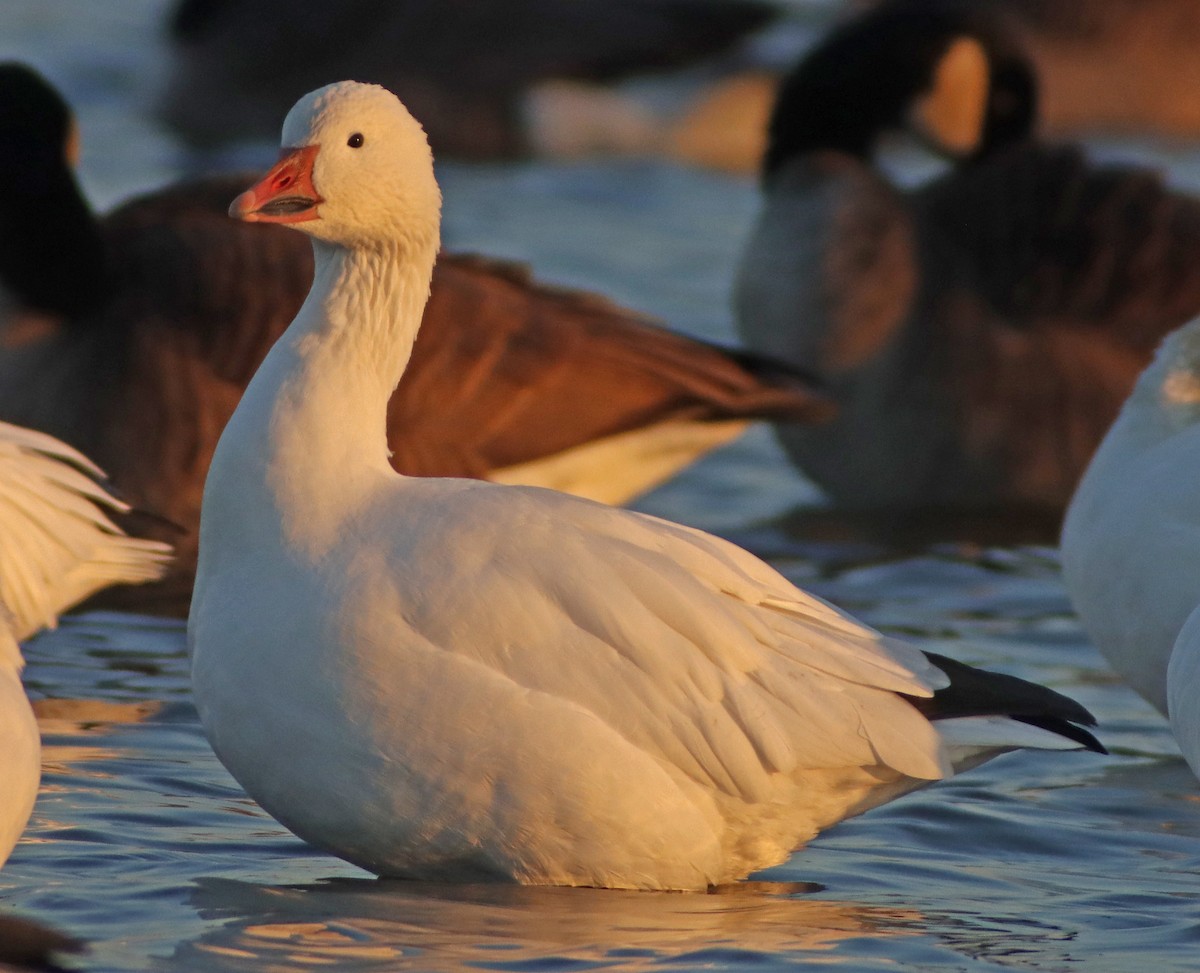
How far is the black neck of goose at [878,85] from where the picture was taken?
9.34 metres

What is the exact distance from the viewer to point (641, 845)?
4.46 m

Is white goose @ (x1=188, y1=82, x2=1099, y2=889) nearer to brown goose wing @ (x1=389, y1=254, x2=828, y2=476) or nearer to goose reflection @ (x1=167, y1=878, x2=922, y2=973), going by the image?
goose reflection @ (x1=167, y1=878, x2=922, y2=973)

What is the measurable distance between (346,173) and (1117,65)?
1435 centimetres

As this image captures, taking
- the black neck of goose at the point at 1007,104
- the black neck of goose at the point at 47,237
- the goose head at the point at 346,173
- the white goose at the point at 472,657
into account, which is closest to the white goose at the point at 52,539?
the black neck of goose at the point at 47,237

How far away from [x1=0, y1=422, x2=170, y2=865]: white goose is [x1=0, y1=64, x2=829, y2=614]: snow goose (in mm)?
878

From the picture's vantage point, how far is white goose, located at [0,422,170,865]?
6.00 m

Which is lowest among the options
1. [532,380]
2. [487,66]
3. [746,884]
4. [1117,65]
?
[746,884]

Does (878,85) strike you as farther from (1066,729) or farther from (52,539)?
(1066,729)

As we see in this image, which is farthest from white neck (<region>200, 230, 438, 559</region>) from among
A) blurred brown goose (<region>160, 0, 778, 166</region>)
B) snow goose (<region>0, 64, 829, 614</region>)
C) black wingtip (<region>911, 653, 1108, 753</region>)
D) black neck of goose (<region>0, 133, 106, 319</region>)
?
blurred brown goose (<region>160, 0, 778, 166</region>)

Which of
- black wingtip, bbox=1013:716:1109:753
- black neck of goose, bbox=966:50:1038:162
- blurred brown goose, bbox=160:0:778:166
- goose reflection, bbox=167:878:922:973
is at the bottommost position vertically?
goose reflection, bbox=167:878:922:973

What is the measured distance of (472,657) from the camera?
4.34m

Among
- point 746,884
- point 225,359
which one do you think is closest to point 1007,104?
point 225,359

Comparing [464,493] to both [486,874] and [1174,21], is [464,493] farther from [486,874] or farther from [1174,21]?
[1174,21]

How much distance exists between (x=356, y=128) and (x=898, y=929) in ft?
6.49
